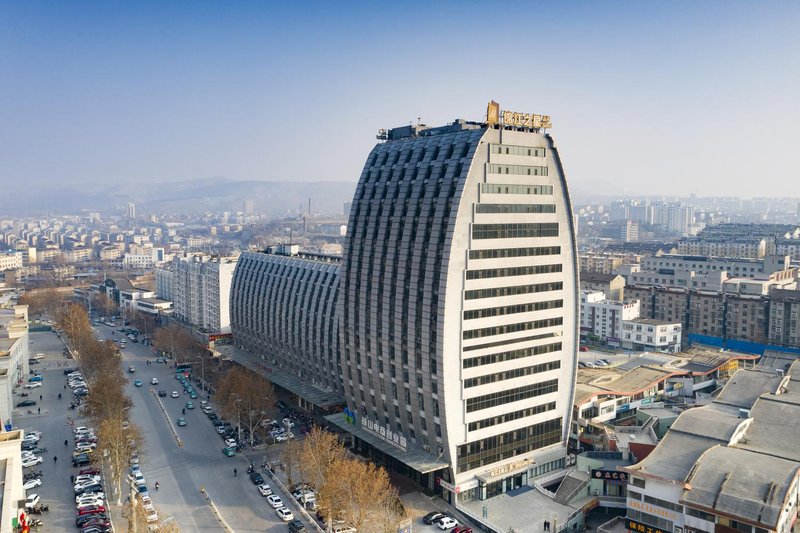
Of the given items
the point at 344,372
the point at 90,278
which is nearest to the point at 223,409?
the point at 344,372

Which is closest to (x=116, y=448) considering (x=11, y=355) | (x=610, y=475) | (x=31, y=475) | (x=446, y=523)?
(x=31, y=475)

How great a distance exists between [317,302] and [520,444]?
32.5 m

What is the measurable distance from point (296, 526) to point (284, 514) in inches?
92.1

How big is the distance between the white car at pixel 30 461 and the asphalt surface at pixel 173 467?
58cm

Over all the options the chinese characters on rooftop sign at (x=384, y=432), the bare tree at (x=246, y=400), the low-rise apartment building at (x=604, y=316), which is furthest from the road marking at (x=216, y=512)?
the low-rise apartment building at (x=604, y=316)

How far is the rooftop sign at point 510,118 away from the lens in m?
53.3

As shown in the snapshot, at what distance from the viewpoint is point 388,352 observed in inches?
2199

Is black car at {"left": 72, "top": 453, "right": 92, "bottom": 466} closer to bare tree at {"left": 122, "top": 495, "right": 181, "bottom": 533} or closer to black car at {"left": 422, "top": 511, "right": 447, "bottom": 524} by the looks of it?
bare tree at {"left": 122, "top": 495, "right": 181, "bottom": 533}

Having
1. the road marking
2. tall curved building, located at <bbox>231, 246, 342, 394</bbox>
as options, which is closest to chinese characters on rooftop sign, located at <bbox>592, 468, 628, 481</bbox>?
the road marking

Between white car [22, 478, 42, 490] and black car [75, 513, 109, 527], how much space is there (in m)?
8.99

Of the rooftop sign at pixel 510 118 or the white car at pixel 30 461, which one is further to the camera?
the white car at pixel 30 461

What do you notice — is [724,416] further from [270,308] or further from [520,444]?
[270,308]

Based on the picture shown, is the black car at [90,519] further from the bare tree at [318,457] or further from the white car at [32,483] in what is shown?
the bare tree at [318,457]

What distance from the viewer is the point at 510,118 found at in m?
53.9
